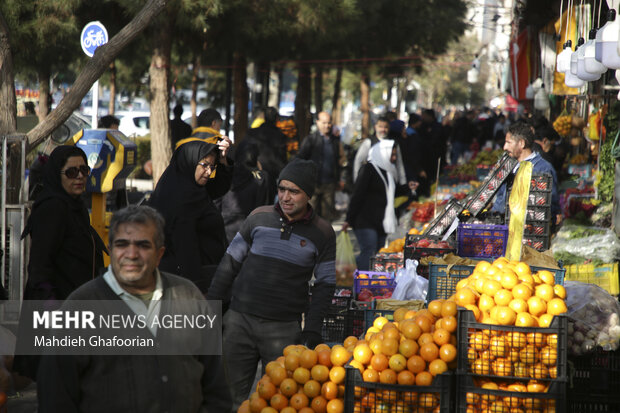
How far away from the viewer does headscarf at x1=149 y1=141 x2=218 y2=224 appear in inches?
236

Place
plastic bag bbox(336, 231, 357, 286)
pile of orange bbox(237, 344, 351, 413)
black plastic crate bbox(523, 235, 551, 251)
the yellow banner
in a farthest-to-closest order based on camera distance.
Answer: plastic bag bbox(336, 231, 357, 286)
black plastic crate bbox(523, 235, 551, 251)
the yellow banner
pile of orange bbox(237, 344, 351, 413)

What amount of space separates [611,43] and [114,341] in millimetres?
4060

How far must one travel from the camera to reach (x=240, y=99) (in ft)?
61.0

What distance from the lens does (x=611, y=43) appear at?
5781mm

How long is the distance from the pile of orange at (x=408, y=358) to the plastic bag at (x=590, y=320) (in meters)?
0.97

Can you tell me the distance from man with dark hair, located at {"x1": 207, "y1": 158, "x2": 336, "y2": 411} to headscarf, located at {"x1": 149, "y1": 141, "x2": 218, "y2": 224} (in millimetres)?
883

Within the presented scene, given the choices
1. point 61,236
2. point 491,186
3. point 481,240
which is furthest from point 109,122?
point 61,236

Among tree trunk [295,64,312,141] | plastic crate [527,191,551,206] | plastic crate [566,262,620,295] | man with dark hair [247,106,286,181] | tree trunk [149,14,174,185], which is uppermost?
tree trunk [295,64,312,141]

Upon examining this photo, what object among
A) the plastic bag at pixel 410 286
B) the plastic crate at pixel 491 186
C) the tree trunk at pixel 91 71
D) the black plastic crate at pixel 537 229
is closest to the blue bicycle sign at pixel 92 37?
the tree trunk at pixel 91 71

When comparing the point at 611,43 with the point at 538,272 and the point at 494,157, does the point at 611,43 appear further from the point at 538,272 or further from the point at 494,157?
the point at 494,157

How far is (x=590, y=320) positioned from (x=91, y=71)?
509cm

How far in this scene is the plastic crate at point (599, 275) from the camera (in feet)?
25.1

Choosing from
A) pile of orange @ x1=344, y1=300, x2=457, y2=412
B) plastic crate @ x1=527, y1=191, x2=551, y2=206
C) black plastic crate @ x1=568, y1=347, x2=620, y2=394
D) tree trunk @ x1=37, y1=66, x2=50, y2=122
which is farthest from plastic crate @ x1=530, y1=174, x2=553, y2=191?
tree trunk @ x1=37, y1=66, x2=50, y2=122

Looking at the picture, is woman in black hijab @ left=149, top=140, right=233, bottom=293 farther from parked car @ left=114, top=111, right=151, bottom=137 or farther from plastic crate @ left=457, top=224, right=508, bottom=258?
parked car @ left=114, top=111, right=151, bottom=137
